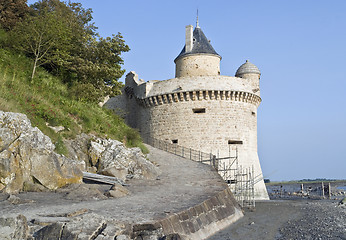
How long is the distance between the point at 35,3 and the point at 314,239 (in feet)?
81.3

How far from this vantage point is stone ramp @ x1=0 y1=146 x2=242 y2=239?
6777mm

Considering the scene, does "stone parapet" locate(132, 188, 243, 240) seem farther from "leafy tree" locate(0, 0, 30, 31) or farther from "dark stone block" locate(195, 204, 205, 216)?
"leafy tree" locate(0, 0, 30, 31)

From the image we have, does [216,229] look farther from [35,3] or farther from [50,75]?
[35,3]

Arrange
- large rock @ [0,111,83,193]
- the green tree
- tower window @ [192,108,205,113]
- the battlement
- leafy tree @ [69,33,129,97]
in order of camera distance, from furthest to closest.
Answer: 1. tower window @ [192,108,205,113]
2. the battlement
3. leafy tree @ [69,33,129,97]
4. the green tree
5. large rock @ [0,111,83,193]

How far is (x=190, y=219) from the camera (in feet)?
28.8

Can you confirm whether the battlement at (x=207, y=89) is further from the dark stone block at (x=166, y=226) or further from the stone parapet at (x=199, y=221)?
the dark stone block at (x=166, y=226)

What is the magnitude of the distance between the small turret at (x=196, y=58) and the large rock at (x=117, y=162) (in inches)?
419

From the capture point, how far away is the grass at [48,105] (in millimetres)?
12836

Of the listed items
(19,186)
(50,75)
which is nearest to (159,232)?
(19,186)

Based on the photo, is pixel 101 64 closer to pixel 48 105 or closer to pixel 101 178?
pixel 48 105

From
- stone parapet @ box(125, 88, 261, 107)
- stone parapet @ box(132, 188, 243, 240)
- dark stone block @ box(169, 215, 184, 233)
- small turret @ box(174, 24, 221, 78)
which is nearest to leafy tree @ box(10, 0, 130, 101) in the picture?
stone parapet @ box(125, 88, 261, 107)

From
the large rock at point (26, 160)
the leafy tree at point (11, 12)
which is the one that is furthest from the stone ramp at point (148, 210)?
the leafy tree at point (11, 12)

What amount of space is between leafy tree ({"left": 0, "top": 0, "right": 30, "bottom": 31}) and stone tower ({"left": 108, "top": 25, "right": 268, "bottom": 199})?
31.5 feet

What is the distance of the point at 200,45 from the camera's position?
82.0 ft
